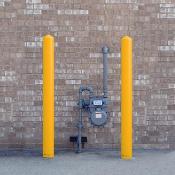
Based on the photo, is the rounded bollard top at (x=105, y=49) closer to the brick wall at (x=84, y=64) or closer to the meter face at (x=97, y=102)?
the brick wall at (x=84, y=64)

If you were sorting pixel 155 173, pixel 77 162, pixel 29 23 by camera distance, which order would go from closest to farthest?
pixel 155 173
pixel 77 162
pixel 29 23

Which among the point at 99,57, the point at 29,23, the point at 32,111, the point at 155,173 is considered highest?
the point at 29,23

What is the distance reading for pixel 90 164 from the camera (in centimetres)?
693

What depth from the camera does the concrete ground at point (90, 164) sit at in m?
6.41

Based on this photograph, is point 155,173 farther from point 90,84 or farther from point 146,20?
point 146,20

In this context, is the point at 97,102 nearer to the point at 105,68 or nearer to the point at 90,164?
the point at 105,68

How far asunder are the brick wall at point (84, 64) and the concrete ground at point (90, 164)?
1.57ft

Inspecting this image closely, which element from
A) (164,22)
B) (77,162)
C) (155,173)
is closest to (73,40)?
(164,22)

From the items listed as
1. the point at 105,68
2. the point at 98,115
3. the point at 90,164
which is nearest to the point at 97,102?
the point at 98,115

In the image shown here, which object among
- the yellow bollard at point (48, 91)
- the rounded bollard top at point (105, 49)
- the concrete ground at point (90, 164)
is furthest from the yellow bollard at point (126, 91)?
the yellow bollard at point (48, 91)

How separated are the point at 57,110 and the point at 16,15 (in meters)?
1.82

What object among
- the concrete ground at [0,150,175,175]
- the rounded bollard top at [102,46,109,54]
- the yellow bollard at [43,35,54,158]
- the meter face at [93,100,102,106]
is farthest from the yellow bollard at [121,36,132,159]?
the yellow bollard at [43,35,54,158]

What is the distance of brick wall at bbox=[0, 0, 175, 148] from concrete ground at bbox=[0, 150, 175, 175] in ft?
1.57

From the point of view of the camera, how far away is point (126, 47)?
7156mm
